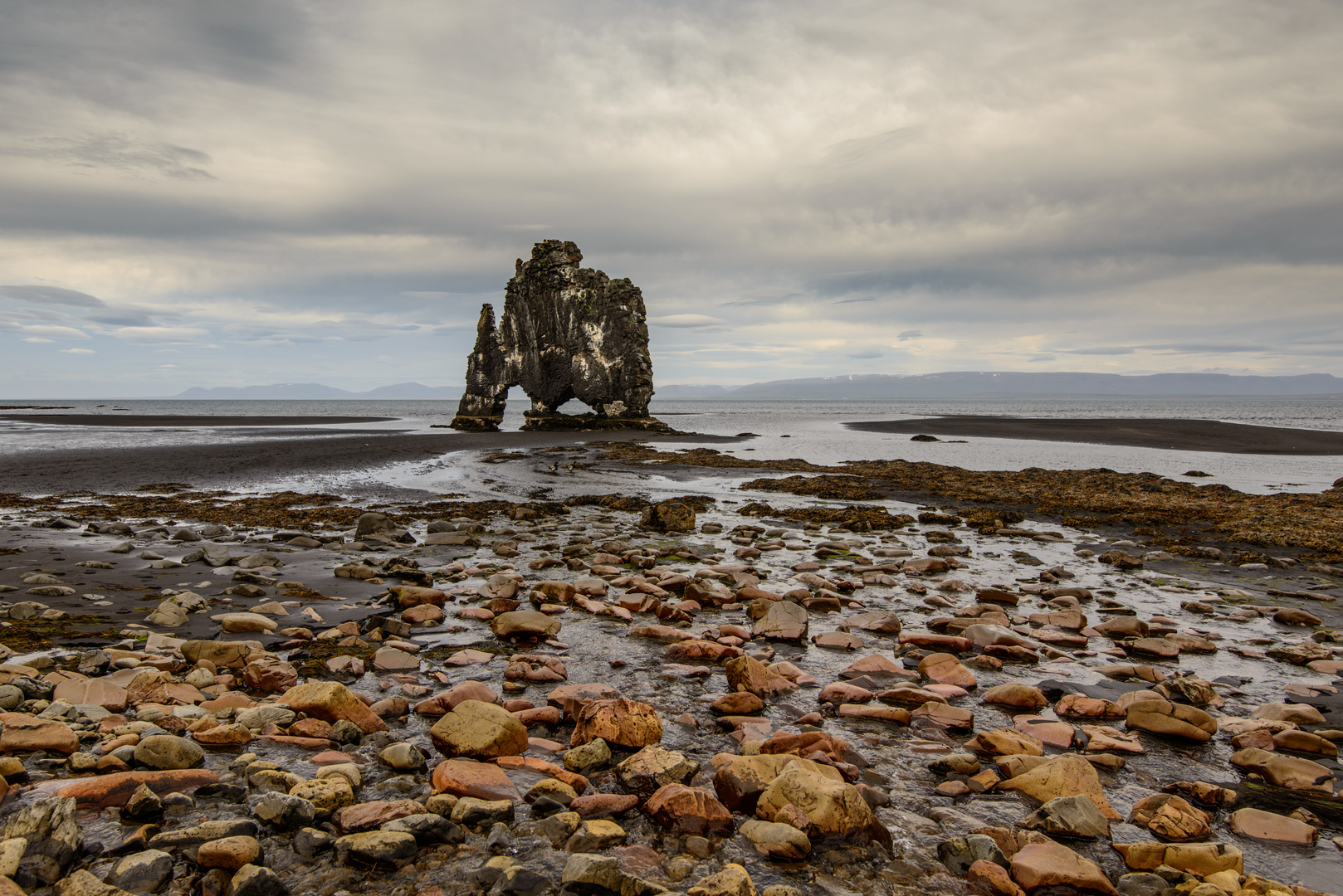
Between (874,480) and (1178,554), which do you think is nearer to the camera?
(1178,554)

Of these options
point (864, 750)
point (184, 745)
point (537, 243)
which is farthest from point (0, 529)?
point (537, 243)

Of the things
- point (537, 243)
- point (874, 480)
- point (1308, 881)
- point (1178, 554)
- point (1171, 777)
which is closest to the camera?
point (1308, 881)

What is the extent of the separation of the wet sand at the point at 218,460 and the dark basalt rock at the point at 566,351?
14.7 m

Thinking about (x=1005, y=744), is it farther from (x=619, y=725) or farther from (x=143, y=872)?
(x=143, y=872)

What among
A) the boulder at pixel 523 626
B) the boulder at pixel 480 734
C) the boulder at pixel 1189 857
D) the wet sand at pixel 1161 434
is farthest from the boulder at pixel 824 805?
the wet sand at pixel 1161 434

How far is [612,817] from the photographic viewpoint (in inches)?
163

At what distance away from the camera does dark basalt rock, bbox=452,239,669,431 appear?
6444 centimetres

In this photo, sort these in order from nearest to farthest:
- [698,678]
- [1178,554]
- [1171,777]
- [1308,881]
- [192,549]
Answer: [1308,881] → [1171,777] → [698,678] → [192,549] → [1178,554]

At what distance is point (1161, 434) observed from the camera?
52.2m

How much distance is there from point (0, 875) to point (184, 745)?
140 centimetres

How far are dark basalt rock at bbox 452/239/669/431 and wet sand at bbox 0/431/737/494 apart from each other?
48.3ft

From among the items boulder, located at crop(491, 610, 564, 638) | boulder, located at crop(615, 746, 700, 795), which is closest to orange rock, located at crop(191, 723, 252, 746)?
boulder, located at crop(615, 746, 700, 795)

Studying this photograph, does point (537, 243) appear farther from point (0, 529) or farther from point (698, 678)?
point (698, 678)

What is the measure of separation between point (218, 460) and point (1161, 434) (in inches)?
2570
